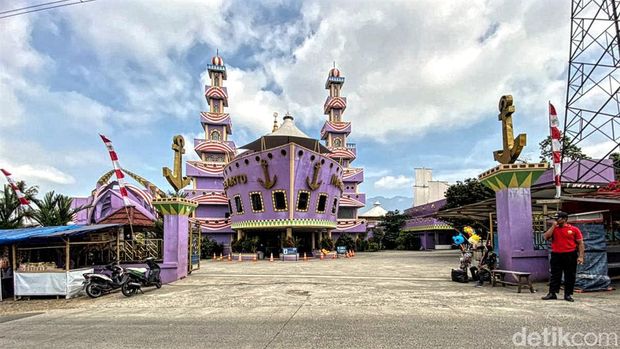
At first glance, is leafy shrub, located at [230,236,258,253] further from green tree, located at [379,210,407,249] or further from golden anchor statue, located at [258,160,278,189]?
green tree, located at [379,210,407,249]

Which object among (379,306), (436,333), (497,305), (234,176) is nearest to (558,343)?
(436,333)

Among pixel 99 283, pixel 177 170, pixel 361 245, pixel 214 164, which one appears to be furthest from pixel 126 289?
pixel 361 245

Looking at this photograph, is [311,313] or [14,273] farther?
[14,273]

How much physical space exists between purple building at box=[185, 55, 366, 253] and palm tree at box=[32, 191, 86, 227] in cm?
1218

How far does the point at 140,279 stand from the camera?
424 inches

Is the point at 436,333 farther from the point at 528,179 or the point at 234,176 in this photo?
the point at 234,176

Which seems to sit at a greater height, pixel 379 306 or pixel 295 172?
pixel 295 172

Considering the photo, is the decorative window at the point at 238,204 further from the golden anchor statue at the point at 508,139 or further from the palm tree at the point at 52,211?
the golden anchor statue at the point at 508,139

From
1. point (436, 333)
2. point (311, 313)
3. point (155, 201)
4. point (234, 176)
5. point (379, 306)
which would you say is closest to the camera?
point (436, 333)

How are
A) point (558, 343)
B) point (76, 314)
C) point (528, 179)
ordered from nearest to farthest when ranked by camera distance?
point (558, 343)
point (76, 314)
point (528, 179)

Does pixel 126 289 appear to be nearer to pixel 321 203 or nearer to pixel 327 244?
pixel 321 203

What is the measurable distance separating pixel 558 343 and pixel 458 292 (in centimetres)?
427

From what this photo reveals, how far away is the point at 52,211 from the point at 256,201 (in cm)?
1391

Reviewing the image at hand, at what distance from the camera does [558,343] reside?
476 cm
